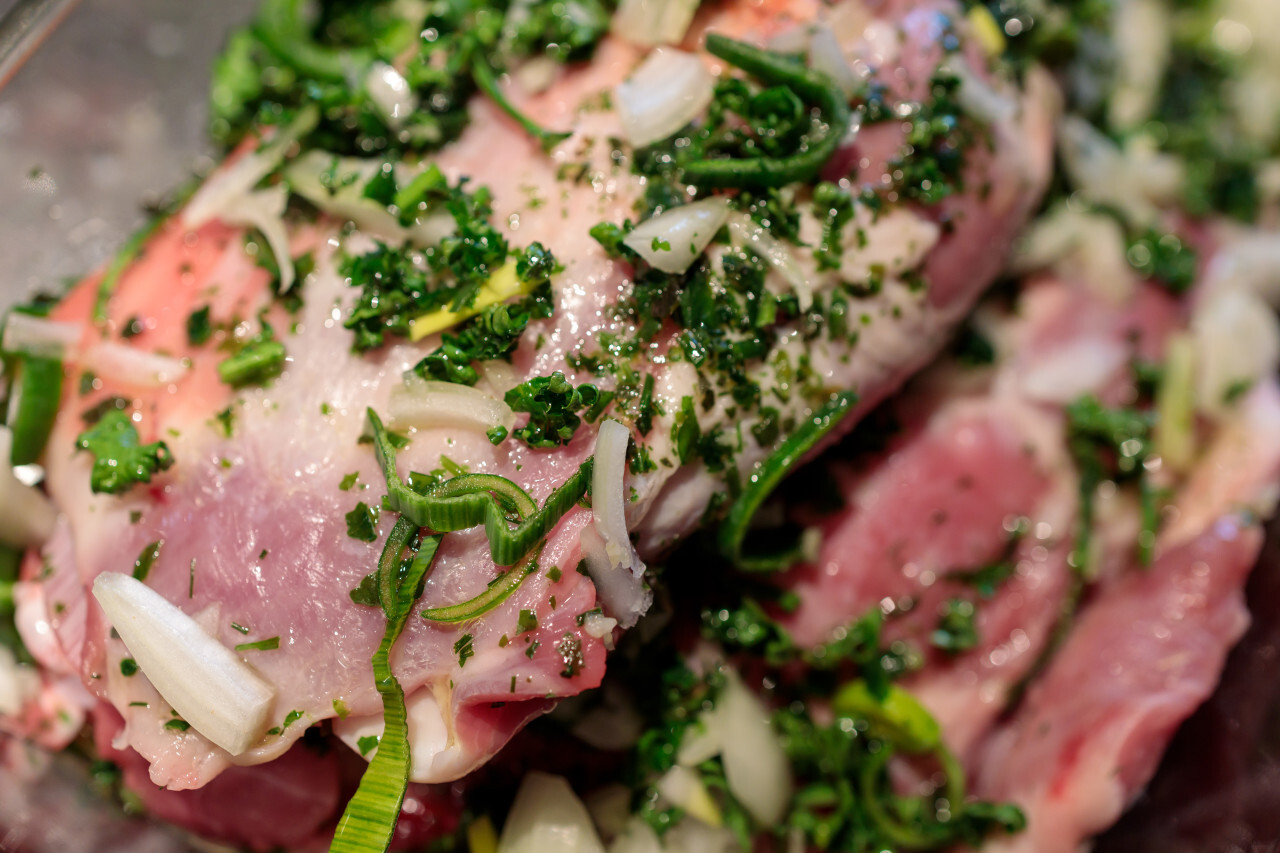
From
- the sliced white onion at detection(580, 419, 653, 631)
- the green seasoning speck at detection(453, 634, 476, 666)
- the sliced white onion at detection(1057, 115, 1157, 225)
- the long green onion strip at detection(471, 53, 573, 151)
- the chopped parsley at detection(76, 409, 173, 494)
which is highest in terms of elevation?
the long green onion strip at detection(471, 53, 573, 151)

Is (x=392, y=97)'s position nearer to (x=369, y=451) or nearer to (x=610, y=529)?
(x=369, y=451)

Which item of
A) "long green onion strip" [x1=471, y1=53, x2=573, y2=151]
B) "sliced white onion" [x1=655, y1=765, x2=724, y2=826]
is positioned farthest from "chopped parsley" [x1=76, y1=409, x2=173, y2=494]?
"sliced white onion" [x1=655, y1=765, x2=724, y2=826]

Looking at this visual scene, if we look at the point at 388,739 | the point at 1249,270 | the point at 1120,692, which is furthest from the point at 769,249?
the point at 1249,270

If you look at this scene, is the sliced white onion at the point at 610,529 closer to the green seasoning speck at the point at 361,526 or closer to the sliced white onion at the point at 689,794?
the green seasoning speck at the point at 361,526

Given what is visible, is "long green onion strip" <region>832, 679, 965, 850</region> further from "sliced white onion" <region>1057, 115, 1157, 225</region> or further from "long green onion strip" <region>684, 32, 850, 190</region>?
"sliced white onion" <region>1057, 115, 1157, 225</region>

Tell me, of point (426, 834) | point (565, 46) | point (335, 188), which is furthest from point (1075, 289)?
point (426, 834)
